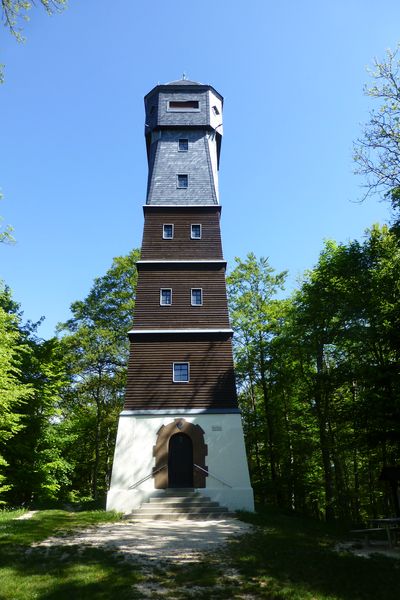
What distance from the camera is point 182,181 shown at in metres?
21.5

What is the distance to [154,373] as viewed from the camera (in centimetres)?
1728

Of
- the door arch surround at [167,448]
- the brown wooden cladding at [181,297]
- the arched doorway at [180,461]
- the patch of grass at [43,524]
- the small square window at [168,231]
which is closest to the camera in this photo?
the patch of grass at [43,524]

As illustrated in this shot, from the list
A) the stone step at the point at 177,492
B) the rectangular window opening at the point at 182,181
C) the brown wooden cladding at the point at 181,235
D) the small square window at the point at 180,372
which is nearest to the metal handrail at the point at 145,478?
the stone step at the point at 177,492

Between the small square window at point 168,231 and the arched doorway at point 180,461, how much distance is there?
880cm

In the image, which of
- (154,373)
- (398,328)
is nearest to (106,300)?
(154,373)

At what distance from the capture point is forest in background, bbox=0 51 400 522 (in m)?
18.6

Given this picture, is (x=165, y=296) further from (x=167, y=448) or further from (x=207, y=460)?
(x=207, y=460)

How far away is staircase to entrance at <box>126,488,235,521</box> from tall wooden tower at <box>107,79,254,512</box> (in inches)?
13.8

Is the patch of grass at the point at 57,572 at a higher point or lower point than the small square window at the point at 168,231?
lower

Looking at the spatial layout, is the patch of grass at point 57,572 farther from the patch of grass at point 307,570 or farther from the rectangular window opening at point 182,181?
the rectangular window opening at point 182,181

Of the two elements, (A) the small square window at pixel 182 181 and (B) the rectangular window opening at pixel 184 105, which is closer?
(A) the small square window at pixel 182 181

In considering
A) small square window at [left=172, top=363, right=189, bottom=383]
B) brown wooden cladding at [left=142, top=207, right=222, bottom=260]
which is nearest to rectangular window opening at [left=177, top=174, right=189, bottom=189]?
brown wooden cladding at [left=142, top=207, right=222, bottom=260]

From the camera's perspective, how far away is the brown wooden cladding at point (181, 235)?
19.8 meters

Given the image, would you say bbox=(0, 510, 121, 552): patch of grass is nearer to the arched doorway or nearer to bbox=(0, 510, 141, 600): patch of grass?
bbox=(0, 510, 141, 600): patch of grass
